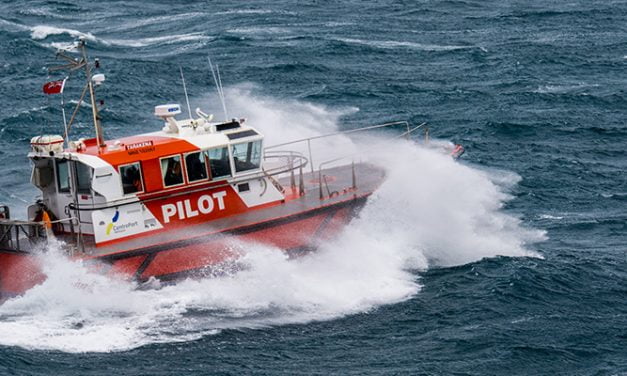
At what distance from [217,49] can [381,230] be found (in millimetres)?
22886

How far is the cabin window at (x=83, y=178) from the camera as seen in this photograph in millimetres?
22094

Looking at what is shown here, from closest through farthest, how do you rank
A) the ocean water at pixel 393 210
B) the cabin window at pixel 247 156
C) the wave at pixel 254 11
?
1. the ocean water at pixel 393 210
2. the cabin window at pixel 247 156
3. the wave at pixel 254 11

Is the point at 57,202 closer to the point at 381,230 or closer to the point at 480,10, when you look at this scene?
the point at 381,230

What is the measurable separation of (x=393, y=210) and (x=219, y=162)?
409 centimetres

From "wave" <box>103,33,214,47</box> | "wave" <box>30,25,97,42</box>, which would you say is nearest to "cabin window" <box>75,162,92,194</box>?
"wave" <box>103,33,214,47</box>

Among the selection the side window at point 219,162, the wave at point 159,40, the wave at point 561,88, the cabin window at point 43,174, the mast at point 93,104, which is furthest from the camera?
the wave at point 159,40

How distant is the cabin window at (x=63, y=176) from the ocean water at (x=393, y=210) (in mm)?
1617

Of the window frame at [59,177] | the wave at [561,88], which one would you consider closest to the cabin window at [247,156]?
the window frame at [59,177]

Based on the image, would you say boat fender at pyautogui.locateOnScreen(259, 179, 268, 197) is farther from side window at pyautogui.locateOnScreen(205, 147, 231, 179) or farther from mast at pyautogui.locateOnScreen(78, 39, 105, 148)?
mast at pyautogui.locateOnScreen(78, 39, 105, 148)

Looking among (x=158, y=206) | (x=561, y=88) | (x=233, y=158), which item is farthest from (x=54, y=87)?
(x=561, y=88)

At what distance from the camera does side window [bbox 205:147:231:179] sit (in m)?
22.9

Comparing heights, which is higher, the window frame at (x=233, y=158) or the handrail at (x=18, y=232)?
the window frame at (x=233, y=158)

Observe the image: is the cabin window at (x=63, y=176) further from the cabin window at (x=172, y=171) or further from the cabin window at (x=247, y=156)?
the cabin window at (x=247, y=156)

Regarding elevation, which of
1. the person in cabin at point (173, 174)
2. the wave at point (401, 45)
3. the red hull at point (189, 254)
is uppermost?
the person in cabin at point (173, 174)
